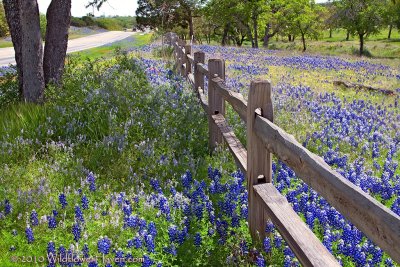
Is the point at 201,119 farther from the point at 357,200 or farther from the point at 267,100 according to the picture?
the point at 357,200

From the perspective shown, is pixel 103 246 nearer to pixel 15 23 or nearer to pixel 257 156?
pixel 257 156

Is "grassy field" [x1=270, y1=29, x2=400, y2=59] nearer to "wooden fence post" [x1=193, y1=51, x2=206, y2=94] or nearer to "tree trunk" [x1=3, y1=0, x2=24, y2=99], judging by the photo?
"wooden fence post" [x1=193, y1=51, x2=206, y2=94]

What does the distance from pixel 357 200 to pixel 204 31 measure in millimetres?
62579

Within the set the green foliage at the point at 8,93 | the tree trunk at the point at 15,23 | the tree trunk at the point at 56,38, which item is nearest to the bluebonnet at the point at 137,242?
the tree trunk at the point at 56,38

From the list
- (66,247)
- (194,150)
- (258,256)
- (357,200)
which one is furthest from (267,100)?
(194,150)

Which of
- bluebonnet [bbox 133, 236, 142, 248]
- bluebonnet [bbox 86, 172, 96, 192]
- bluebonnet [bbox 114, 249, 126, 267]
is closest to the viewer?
bluebonnet [bbox 114, 249, 126, 267]

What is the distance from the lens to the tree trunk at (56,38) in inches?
346

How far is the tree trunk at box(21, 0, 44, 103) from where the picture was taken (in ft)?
27.0

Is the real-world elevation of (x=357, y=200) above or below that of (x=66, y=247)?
above

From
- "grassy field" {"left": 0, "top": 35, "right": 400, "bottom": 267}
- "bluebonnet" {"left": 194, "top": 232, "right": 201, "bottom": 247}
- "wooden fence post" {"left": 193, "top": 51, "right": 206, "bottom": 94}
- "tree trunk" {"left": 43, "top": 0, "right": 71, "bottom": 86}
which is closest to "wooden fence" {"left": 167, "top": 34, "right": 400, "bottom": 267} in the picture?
"grassy field" {"left": 0, "top": 35, "right": 400, "bottom": 267}

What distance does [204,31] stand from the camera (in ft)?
206

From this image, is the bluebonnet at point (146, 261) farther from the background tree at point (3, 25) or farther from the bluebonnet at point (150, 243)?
the background tree at point (3, 25)

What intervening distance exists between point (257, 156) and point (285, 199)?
0.50 meters

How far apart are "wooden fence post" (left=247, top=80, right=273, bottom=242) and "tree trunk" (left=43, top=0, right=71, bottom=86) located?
6053 mm
